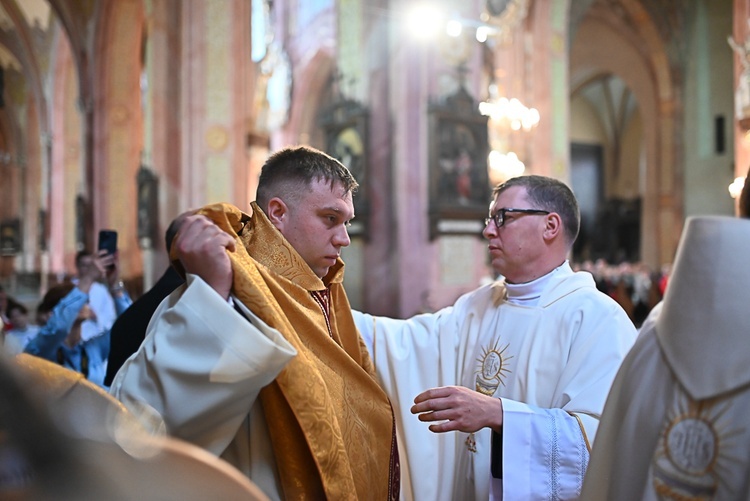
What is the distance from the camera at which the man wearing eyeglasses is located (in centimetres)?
187

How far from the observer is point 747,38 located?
461 inches

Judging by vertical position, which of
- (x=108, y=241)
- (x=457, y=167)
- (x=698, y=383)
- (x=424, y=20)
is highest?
(x=424, y=20)

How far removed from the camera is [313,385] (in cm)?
154

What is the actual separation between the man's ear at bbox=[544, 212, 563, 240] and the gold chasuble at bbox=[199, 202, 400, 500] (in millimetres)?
755

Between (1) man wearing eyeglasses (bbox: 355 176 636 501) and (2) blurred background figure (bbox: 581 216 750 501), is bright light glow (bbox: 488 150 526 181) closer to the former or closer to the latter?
(1) man wearing eyeglasses (bbox: 355 176 636 501)

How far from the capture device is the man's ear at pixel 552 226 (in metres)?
2.23

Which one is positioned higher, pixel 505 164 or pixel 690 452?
pixel 505 164

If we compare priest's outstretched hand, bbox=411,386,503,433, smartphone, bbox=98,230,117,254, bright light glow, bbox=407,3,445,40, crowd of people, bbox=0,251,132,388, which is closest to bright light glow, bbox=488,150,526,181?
bright light glow, bbox=407,3,445,40

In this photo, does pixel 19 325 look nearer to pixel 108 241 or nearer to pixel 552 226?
pixel 108 241

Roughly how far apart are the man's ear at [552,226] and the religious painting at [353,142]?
230 inches

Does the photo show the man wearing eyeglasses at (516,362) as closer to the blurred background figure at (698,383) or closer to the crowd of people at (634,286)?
the blurred background figure at (698,383)

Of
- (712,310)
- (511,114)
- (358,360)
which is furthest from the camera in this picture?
(511,114)

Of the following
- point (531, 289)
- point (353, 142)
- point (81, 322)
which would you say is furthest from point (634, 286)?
point (531, 289)

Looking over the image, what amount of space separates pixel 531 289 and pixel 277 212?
3.24 ft
